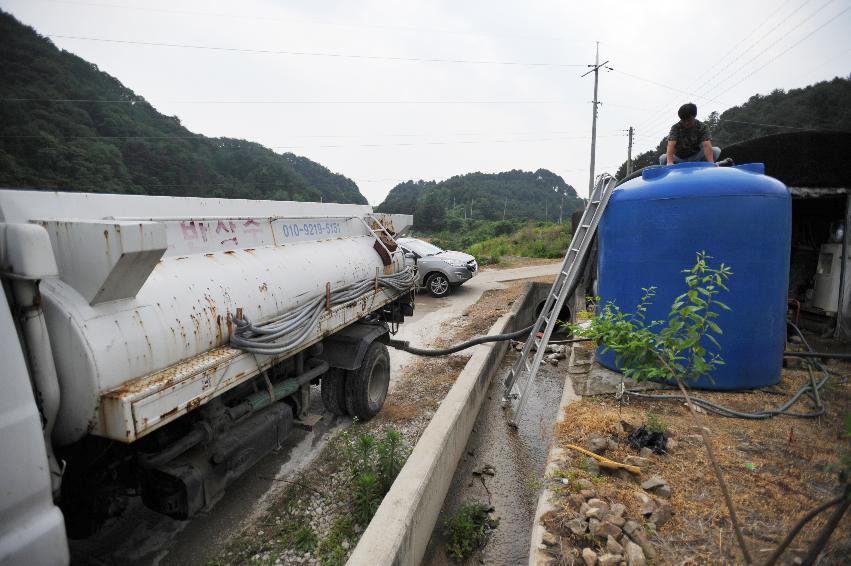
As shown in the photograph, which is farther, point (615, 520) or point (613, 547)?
point (615, 520)

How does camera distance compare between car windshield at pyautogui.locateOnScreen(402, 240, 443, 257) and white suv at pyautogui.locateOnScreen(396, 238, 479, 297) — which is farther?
car windshield at pyautogui.locateOnScreen(402, 240, 443, 257)

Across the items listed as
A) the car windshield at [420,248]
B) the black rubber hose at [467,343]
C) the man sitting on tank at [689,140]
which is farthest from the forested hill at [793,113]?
the black rubber hose at [467,343]

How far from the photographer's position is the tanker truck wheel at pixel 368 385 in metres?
4.77

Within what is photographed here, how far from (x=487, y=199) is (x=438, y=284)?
62719 millimetres

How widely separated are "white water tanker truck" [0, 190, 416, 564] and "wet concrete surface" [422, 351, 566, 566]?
1.64 m

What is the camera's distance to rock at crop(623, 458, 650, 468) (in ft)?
10.7

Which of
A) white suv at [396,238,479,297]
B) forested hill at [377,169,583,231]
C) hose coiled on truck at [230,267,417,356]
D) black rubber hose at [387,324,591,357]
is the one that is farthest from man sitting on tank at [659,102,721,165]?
forested hill at [377,169,583,231]

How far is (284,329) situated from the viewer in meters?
3.39

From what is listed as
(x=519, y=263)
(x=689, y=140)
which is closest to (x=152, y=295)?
(x=689, y=140)

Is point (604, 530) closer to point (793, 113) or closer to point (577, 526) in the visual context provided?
point (577, 526)

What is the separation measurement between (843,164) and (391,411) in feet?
25.3

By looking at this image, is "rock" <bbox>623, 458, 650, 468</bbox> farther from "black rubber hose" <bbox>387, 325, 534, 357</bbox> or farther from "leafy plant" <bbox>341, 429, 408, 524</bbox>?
"black rubber hose" <bbox>387, 325, 534, 357</bbox>

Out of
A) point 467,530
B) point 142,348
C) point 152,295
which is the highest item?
point 152,295

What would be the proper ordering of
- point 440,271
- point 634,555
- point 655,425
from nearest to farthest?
1. point 634,555
2. point 655,425
3. point 440,271
